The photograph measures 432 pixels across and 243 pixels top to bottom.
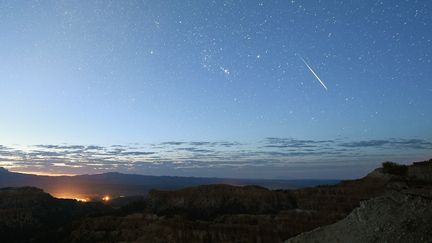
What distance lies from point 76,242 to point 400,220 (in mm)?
84934

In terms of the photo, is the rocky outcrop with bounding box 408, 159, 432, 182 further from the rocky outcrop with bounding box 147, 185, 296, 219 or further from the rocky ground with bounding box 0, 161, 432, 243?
the rocky outcrop with bounding box 147, 185, 296, 219

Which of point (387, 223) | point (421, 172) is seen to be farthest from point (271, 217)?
point (387, 223)

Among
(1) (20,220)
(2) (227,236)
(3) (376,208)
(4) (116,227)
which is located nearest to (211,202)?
(4) (116,227)

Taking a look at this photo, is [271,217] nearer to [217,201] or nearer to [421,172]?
[421,172]

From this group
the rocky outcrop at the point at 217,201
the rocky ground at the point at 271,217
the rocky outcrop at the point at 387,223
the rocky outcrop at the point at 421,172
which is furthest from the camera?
the rocky outcrop at the point at 217,201

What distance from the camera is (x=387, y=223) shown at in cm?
3406

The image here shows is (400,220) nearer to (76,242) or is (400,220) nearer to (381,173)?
(381,173)

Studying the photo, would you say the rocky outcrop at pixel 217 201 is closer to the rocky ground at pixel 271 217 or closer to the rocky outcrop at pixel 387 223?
the rocky ground at pixel 271 217

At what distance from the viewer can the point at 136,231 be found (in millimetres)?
95125

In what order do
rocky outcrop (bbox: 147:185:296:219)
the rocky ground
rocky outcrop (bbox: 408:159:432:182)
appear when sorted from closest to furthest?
the rocky ground, rocky outcrop (bbox: 408:159:432:182), rocky outcrop (bbox: 147:185:296:219)

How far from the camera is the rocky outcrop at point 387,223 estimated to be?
101ft

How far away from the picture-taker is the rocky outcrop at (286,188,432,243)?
30.9 m

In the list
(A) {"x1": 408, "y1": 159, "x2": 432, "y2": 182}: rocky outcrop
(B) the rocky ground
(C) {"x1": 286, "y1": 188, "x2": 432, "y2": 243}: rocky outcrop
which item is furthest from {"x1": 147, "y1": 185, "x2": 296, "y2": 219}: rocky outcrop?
(C) {"x1": 286, "y1": 188, "x2": 432, "y2": 243}: rocky outcrop

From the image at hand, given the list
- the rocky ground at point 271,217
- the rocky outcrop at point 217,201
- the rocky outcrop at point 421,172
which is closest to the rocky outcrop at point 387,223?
the rocky ground at point 271,217
